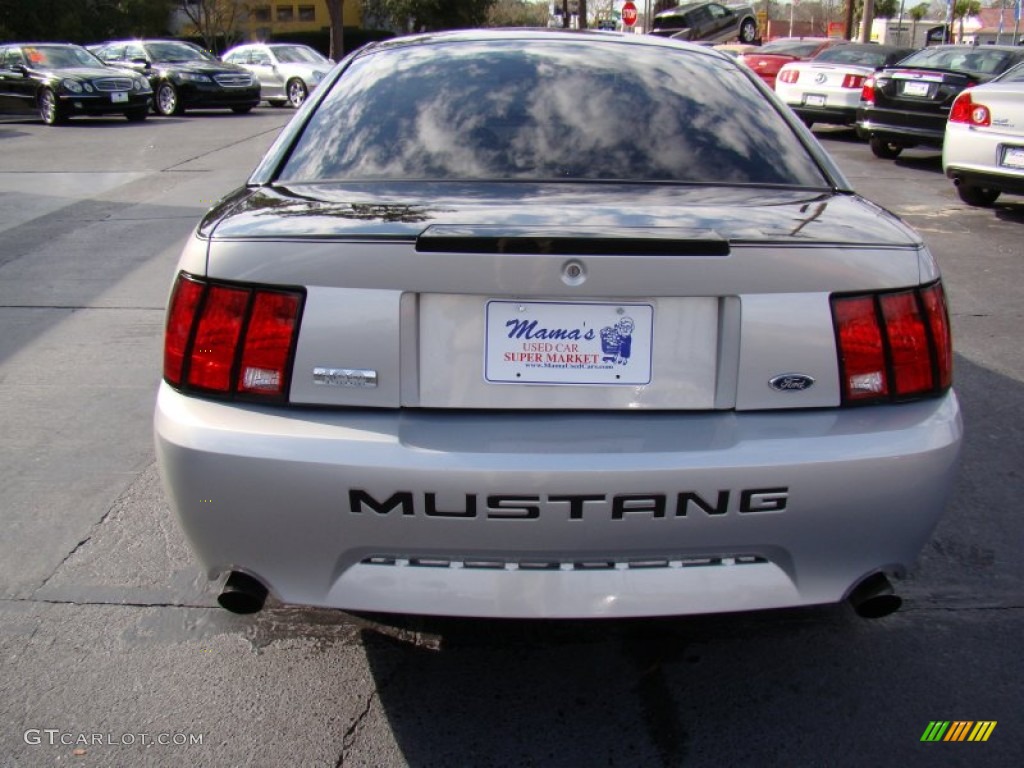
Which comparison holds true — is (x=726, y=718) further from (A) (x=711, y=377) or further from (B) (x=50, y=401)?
(B) (x=50, y=401)

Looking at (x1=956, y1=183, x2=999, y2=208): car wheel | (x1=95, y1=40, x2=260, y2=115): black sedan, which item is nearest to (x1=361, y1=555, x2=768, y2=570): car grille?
(x1=956, y1=183, x2=999, y2=208): car wheel

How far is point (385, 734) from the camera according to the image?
245 cm

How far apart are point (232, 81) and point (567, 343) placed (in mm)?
21329

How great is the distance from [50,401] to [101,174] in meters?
8.41

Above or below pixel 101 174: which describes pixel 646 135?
above

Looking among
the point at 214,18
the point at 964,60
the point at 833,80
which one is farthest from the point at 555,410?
the point at 214,18

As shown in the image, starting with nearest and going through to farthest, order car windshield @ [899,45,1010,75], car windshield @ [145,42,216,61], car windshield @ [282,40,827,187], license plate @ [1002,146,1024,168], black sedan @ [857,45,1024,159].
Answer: car windshield @ [282,40,827,187] → license plate @ [1002,146,1024,168] → black sedan @ [857,45,1024,159] → car windshield @ [899,45,1010,75] → car windshield @ [145,42,216,61]

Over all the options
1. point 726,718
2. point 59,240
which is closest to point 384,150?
point 726,718

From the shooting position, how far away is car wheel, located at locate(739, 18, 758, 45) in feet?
124

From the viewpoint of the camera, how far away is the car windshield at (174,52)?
2206cm

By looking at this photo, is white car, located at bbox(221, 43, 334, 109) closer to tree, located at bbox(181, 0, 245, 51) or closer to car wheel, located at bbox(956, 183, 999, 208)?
car wheel, located at bbox(956, 183, 999, 208)

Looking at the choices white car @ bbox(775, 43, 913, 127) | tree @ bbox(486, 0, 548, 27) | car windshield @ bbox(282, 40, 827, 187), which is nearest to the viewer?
car windshield @ bbox(282, 40, 827, 187)

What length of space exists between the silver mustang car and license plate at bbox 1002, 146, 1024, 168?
285 inches

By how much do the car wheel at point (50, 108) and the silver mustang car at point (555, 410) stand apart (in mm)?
18722
